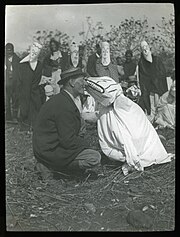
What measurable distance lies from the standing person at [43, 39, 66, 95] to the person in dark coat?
0.03 meters

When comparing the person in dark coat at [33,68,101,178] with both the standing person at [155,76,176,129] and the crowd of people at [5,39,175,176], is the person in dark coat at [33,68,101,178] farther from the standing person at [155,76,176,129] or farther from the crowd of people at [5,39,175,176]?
the standing person at [155,76,176,129]

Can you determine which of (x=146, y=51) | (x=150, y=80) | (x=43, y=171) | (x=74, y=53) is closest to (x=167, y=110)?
(x=150, y=80)

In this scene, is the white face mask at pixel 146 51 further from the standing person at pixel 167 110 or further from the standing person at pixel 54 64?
the standing person at pixel 54 64

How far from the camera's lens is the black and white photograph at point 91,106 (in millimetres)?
3250

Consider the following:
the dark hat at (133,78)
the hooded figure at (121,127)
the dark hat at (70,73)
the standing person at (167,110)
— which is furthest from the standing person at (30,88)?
the standing person at (167,110)

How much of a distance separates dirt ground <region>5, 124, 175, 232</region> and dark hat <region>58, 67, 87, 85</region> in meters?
0.27

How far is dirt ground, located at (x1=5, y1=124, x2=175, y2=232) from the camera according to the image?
10.7 ft

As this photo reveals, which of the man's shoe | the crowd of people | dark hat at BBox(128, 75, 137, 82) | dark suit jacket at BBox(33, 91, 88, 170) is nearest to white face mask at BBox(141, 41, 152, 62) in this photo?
the crowd of people

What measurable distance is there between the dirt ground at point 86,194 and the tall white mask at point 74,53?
13.3 inches

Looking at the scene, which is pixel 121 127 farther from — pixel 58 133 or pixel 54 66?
pixel 54 66

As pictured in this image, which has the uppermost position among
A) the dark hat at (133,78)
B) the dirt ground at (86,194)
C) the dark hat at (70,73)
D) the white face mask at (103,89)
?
the dark hat at (70,73)

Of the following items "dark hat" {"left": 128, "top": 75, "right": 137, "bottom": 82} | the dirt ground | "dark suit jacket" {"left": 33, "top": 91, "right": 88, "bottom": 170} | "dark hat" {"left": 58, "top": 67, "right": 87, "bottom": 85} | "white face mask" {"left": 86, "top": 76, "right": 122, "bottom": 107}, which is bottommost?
the dirt ground

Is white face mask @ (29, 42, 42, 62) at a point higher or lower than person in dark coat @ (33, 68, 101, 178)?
higher

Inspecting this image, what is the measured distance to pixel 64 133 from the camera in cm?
326
